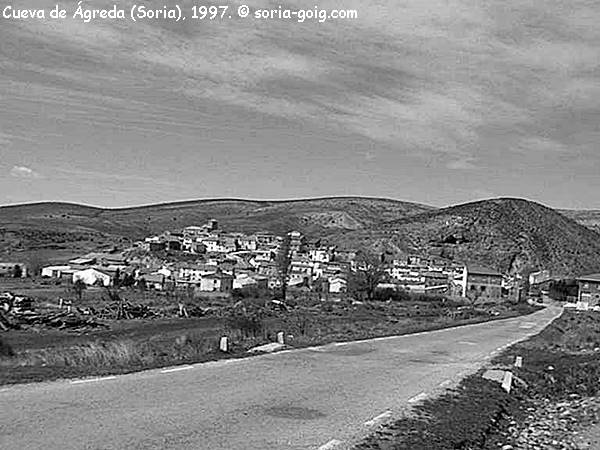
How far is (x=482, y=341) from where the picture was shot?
3312 centimetres

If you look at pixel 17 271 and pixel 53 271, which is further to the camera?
pixel 53 271

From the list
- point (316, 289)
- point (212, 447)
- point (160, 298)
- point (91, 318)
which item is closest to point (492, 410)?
point (212, 447)

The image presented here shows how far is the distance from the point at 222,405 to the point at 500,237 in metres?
151

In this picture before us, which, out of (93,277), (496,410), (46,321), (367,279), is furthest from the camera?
(93,277)

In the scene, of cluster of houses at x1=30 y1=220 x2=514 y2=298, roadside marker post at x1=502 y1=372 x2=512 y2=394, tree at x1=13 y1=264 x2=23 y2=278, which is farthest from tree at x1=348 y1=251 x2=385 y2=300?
roadside marker post at x1=502 y1=372 x2=512 y2=394

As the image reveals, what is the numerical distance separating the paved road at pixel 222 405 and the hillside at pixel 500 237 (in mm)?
135730

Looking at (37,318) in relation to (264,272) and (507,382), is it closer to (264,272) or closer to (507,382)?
(507,382)

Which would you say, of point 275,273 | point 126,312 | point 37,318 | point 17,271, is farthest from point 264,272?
point 37,318

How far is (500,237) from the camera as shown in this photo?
15838 cm

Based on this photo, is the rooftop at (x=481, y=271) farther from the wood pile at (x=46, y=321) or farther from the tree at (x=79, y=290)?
the wood pile at (x=46, y=321)

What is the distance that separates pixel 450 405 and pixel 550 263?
488ft

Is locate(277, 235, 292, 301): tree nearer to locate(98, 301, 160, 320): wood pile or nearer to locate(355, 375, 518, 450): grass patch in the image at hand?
locate(98, 301, 160, 320): wood pile

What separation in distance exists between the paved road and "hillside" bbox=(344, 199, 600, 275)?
13573 cm

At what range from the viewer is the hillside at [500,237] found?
154500mm
